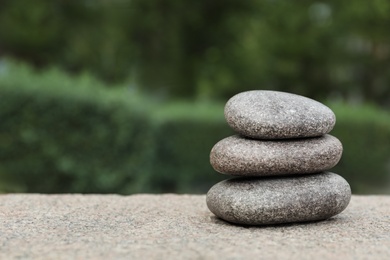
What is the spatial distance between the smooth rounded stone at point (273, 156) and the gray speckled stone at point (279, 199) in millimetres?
135

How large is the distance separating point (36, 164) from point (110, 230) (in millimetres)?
6942

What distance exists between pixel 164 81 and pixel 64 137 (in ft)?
35.3

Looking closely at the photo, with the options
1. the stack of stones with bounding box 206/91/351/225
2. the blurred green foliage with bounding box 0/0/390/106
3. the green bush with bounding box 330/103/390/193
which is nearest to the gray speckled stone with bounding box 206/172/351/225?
the stack of stones with bounding box 206/91/351/225

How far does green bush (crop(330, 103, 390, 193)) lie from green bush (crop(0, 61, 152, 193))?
536cm

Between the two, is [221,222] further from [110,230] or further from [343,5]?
[343,5]

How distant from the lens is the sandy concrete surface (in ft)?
19.8

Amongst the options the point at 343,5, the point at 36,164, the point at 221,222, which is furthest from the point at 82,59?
the point at 221,222

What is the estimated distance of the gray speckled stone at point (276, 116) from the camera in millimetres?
7398

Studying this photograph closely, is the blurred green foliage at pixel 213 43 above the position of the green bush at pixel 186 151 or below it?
above

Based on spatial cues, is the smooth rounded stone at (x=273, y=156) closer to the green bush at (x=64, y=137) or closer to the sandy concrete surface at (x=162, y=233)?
the sandy concrete surface at (x=162, y=233)

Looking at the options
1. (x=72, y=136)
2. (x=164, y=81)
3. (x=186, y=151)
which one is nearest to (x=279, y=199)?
(x=72, y=136)

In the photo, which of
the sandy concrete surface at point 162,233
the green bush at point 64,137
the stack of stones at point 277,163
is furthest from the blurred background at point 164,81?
the stack of stones at point 277,163

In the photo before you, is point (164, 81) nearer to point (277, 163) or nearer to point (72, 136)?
point (72, 136)

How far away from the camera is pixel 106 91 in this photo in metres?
14.5
